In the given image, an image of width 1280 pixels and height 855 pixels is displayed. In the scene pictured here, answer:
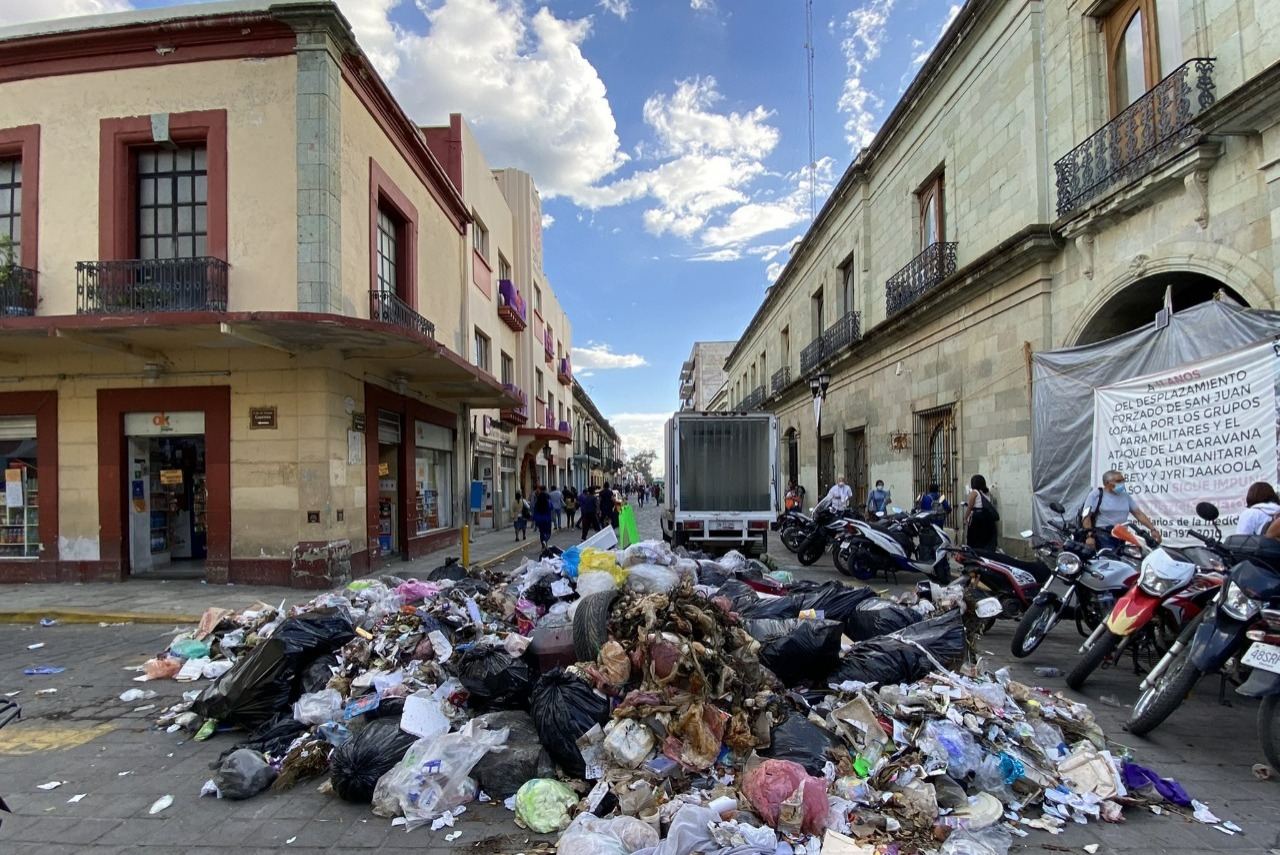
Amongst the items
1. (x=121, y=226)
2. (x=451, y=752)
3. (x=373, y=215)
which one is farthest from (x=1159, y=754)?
(x=121, y=226)

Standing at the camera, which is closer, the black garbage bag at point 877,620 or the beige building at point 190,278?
the black garbage bag at point 877,620

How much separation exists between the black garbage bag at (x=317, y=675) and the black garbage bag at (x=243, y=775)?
2.93 feet

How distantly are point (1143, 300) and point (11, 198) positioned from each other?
16588 mm

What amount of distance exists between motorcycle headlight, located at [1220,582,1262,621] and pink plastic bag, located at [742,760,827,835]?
257cm

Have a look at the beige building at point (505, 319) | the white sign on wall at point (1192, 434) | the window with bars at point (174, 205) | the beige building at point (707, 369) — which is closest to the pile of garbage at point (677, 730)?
the white sign on wall at point (1192, 434)

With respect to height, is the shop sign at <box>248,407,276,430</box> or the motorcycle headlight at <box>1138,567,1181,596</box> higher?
the shop sign at <box>248,407,276,430</box>

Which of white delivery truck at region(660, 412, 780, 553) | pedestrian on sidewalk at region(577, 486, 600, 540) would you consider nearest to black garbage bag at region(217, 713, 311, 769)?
white delivery truck at region(660, 412, 780, 553)

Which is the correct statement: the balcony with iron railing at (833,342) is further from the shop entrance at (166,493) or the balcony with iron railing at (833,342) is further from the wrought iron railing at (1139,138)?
the shop entrance at (166,493)

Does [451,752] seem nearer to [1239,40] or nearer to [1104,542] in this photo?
[1104,542]

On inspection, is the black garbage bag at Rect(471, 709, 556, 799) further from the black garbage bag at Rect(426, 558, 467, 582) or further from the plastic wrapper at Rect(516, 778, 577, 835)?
the black garbage bag at Rect(426, 558, 467, 582)

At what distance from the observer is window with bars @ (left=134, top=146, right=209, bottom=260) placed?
10000 millimetres

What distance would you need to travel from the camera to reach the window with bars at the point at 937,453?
12727 mm

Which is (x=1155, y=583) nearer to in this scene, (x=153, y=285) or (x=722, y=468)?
(x=722, y=468)

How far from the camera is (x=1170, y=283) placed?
8195 millimetres
